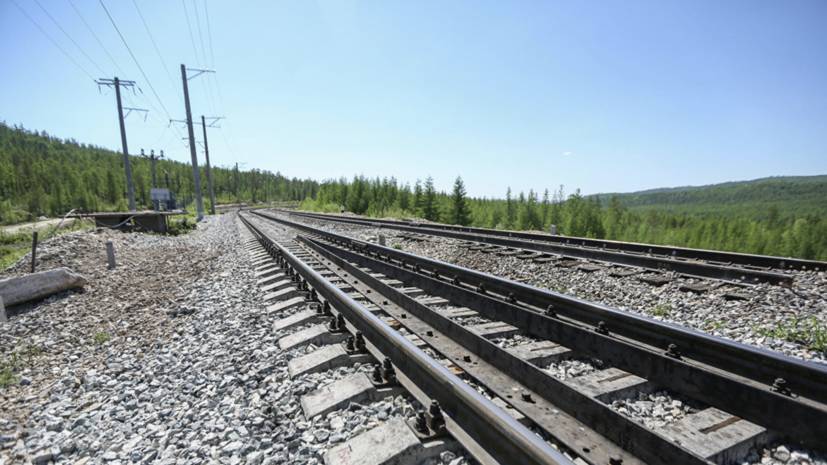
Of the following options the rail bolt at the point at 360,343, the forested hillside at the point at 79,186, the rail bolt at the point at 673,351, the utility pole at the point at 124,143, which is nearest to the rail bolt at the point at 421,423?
the rail bolt at the point at 360,343

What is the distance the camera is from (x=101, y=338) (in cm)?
455

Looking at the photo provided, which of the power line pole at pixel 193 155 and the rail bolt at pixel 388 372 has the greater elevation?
the power line pole at pixel 193 155

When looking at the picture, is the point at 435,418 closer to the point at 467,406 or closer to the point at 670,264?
the point at 467,406

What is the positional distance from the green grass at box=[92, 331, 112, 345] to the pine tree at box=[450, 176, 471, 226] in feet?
158

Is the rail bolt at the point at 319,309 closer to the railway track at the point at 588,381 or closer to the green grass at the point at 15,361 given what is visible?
the railway track at the point at 588,381

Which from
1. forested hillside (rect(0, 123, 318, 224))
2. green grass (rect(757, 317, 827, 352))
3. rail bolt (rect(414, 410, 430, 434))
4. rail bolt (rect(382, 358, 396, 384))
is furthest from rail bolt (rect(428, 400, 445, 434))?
forested hillside (rect(0, 123, 318, 224))

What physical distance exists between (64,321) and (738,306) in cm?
908

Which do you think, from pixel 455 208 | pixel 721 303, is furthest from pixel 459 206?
pixel 721 303

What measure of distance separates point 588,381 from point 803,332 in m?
2.69

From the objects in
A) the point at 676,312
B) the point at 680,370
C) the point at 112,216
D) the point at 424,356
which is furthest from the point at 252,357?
the point at 112,216

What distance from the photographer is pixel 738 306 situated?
14.6 feet

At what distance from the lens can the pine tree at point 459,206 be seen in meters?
51.8

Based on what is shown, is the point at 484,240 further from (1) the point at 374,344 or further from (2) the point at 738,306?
(1) the point at 374,344

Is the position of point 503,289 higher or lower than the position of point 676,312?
higher
